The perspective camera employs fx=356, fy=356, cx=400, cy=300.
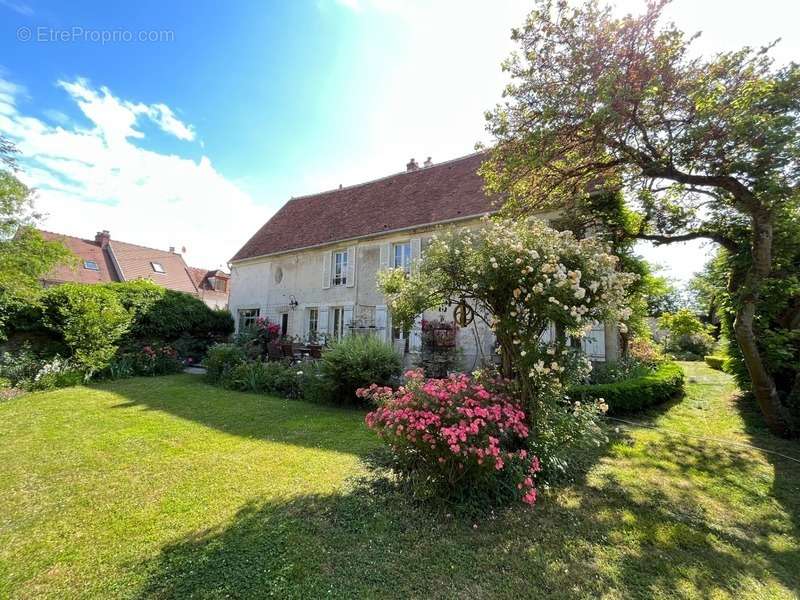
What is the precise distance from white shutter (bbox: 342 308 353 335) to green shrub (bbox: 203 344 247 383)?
12.6 ft

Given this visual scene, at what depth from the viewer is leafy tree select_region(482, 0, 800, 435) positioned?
493cm

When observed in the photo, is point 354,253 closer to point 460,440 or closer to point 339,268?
point 339,268

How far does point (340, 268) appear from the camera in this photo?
14.4m

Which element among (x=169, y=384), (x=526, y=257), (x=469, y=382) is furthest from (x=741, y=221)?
(x=169, y=384)

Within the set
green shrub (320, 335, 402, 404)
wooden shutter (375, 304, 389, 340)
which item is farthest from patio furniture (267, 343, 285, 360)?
green shrub (320, 335, 402, 404)

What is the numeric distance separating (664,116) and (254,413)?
891 cm

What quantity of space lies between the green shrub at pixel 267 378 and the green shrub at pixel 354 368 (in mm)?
1237

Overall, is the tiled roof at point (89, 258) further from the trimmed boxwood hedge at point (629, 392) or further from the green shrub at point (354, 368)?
the trimmed boxwood hedge at point (629, 392)

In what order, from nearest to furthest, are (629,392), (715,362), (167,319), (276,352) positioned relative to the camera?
1. (629,392)
2. (276,352)
3. (715,362)
4. (167,319)

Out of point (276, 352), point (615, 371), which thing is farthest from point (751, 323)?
point (276, 352)

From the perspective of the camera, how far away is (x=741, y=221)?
23.5 ft

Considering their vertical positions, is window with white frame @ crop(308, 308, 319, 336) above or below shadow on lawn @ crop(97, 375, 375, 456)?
above

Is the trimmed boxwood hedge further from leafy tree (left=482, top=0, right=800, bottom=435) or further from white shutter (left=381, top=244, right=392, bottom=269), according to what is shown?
white shutter (left=381, top=244, right=392, bottom=269)

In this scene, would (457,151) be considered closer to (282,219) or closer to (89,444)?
(282,219)
